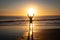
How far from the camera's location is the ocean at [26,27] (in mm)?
1540

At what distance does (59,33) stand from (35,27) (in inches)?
10.5

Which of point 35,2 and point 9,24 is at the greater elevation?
point 35,2

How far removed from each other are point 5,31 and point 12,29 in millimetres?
79

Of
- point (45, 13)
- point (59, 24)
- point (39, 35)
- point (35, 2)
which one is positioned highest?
point (35, 2)

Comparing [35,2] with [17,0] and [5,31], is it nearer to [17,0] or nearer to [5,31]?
[17,0]

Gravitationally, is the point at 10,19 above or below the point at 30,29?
above

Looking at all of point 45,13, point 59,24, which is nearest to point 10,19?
point 45,13

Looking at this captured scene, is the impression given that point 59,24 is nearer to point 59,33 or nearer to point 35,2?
point 59,33

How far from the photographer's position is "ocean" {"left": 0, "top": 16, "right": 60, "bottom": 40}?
5.05 feet

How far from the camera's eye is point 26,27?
157cm

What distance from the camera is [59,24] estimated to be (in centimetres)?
158

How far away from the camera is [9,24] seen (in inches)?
62.9

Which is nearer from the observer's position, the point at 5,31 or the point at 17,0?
the point at 5,31

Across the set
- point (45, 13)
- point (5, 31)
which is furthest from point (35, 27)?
point (5, 31)
